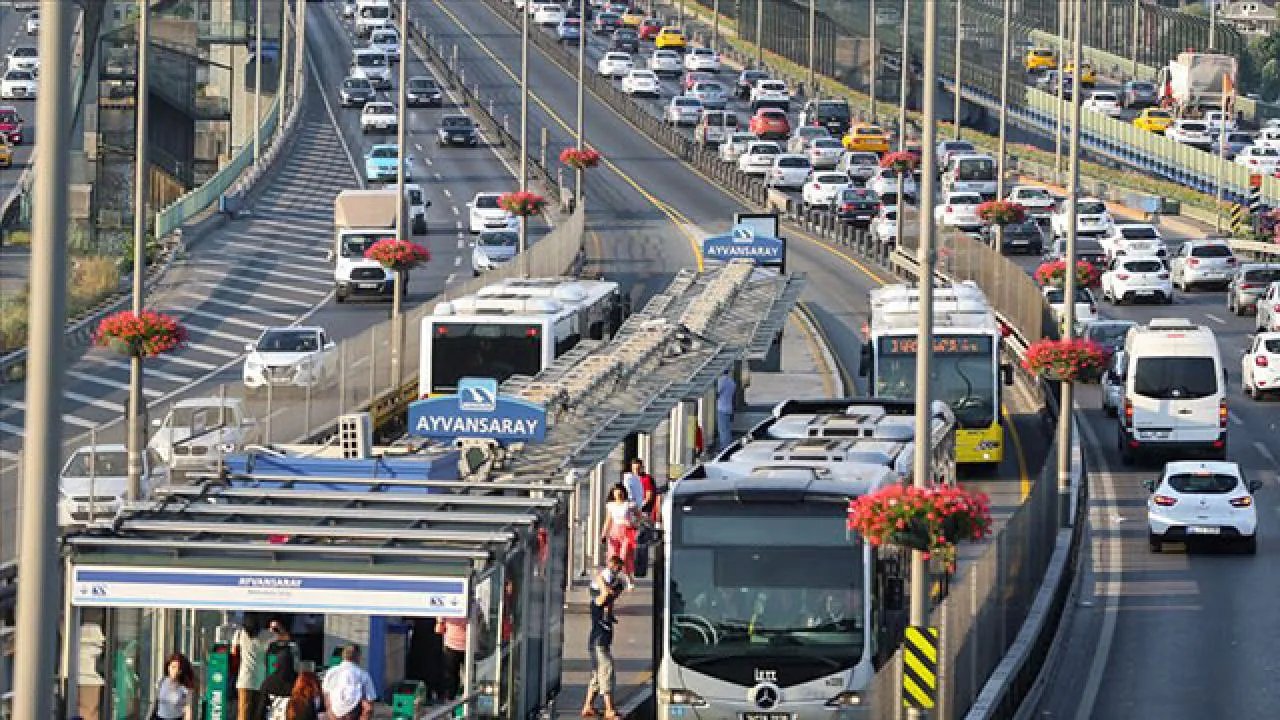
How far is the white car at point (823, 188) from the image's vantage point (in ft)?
309

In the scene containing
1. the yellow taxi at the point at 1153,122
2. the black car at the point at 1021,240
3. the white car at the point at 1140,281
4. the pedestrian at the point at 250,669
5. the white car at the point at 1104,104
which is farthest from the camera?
the white car at the point at 1104,104

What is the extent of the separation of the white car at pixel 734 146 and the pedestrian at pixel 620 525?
7211 centimetres

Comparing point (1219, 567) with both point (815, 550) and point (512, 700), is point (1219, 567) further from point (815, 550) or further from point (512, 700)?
point (512, 700)

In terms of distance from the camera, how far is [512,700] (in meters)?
24.9

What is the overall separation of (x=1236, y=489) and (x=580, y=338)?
13.5m

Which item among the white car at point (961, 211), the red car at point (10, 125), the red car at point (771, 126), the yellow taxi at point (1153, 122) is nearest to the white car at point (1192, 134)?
the yellow taxi at point (1153, 122)

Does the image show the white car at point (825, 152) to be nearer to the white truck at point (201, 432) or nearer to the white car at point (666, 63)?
the white car at point (666, 63)

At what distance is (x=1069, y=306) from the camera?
145 feet

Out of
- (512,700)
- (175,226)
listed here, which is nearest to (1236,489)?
(512,700)

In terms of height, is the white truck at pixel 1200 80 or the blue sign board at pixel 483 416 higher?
the white truck at pixel 1200 80

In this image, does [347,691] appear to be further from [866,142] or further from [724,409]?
[866,142]

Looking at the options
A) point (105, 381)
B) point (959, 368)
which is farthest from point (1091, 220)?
point (959, 368)

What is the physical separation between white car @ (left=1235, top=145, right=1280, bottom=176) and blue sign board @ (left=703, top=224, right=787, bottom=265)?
4656 cm

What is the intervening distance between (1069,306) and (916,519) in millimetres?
18650
